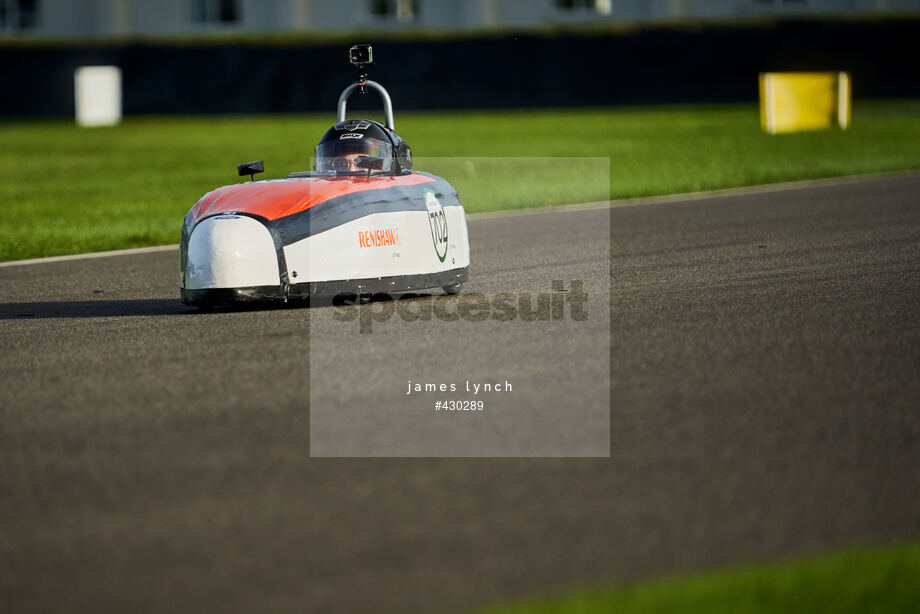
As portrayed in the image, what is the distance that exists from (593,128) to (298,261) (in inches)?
855

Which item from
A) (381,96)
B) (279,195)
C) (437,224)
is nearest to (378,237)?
(437,224)

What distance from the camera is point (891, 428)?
17.8 ft

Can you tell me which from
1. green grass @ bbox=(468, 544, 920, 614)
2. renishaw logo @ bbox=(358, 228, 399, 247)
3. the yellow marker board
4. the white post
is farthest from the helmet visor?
the white post

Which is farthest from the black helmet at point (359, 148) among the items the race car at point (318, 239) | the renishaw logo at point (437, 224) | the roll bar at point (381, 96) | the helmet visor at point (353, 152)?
the renishaw logo at point (437, 224)

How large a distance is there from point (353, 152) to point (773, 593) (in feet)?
20.1

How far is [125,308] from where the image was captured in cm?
941

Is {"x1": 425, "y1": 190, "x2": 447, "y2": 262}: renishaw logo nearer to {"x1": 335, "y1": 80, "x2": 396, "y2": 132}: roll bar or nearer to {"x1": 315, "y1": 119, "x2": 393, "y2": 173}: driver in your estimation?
{"x1": 315, "y1": 119, "x2": 393, "y2": 173}: driver

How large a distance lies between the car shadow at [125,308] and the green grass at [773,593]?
5.39 m

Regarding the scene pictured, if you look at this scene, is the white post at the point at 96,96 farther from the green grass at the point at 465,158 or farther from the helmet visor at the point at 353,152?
the helmet visor at the point at 353,152

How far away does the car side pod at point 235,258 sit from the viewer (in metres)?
8.44

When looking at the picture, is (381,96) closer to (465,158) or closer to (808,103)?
(465,158)

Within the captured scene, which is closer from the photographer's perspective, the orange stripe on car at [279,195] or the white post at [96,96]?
the orange stripe on car at [279,195]

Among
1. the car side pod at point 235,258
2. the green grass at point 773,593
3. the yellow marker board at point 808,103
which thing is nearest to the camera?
the green grass at point 773,593

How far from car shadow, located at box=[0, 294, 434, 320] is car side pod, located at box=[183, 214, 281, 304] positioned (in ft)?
1.39
